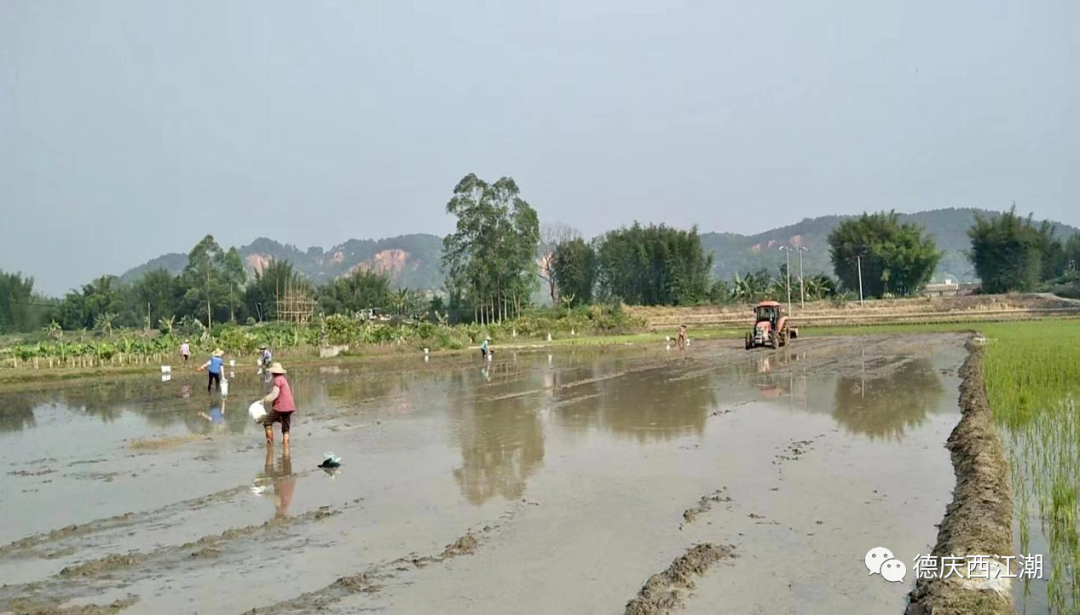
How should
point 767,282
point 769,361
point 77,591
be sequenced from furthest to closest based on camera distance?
point 767,282
point 769,361
point 77,591

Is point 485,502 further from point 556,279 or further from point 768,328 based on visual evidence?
point 556,279

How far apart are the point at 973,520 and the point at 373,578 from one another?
15.6 ft

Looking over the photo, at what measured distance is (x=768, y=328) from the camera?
3117 cm

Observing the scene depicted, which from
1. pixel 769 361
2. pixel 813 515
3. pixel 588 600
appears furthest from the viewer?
pixel 769 361

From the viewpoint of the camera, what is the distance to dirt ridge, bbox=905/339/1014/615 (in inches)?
200

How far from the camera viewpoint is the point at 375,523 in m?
7.85

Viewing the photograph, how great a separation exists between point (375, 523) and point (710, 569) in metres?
3.28

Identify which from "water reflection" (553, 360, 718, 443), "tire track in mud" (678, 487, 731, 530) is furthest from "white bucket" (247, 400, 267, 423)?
"tire track in mud" (678, 487, 731, 530)

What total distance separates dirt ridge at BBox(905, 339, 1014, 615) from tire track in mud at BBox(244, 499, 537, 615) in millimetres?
3382

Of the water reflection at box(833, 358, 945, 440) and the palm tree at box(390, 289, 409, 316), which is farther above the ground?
the palm tree at box(390, 289, 409, 316)

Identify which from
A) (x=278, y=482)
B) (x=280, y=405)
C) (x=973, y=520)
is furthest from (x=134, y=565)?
(x=973, y=520)

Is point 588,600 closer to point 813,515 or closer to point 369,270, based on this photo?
point 813,515

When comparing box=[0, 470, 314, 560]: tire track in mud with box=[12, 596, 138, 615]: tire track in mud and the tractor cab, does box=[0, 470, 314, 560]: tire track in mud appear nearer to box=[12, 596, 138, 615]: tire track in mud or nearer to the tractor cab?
box=[12, 596, 138, 615]: tire track in mud

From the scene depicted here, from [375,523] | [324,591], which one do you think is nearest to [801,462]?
[375,523]
